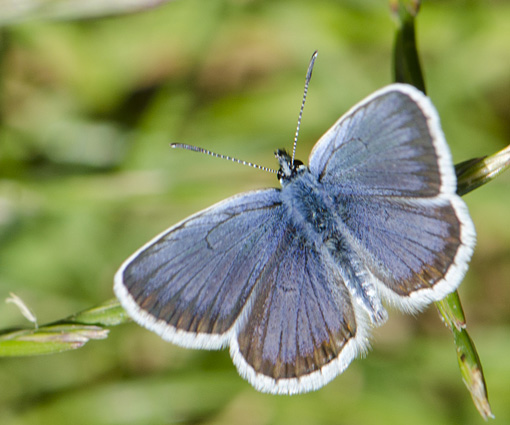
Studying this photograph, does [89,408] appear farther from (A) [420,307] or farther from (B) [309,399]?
(A) [420,307]

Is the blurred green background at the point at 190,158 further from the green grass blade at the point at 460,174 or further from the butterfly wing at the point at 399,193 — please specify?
the green grass blade at the point at 460,174

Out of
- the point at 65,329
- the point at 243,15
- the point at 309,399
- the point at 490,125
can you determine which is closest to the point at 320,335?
the point at 65,329

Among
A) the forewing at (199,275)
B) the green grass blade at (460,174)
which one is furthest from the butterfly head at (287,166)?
the green grass blade at (460,174)

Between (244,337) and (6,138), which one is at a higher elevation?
(6,138)

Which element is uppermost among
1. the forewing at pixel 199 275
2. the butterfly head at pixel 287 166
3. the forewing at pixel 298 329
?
the butterfly head at pixel 287 166

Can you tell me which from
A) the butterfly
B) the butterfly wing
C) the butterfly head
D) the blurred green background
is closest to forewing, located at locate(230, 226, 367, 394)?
the butterfly

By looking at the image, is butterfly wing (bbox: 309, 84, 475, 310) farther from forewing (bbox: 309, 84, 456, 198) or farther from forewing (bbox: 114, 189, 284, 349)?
forewing (bbox: 114, 189, 284, 349)
